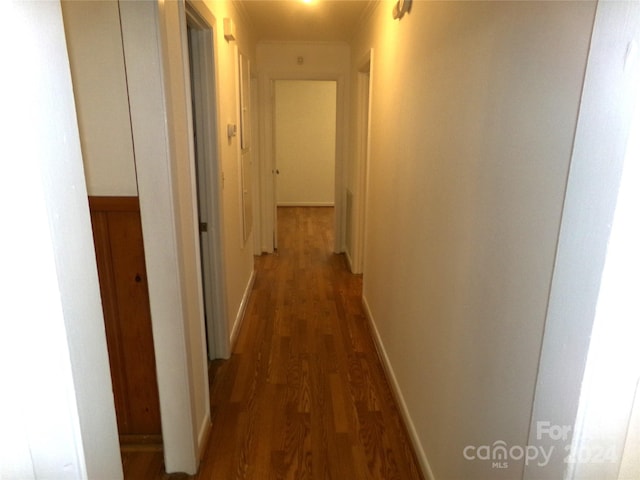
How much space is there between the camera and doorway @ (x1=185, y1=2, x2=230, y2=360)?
7.86ft

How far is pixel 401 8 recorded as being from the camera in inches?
88.3

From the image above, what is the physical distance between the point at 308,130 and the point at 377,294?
513 cm

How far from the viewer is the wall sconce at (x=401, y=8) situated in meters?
2.15

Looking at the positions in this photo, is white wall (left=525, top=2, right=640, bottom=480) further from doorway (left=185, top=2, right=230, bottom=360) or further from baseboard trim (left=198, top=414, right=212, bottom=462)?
doorway (left=185, top=2, right=230, bottom=360)

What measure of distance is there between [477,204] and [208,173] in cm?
169

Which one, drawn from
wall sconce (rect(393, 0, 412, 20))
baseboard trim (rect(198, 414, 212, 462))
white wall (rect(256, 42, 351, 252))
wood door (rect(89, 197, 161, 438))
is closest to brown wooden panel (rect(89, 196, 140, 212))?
wood door (rect(89, 197, 161, 438))

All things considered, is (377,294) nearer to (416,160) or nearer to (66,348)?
(416,160)

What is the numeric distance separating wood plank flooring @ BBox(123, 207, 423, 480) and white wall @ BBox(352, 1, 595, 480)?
0.24 meters

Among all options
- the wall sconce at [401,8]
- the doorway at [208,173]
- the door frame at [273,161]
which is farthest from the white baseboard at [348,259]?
the wall sconce at [401,8]

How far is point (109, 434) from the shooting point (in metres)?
0.78

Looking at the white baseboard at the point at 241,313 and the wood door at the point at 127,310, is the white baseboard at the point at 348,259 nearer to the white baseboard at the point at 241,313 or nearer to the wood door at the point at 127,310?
the white baseboard at the point at 241,313

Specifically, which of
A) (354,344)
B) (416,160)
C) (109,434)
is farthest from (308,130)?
(109,434)

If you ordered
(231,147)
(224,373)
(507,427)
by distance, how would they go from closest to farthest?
(507,427) < (224,373) < (231,147)

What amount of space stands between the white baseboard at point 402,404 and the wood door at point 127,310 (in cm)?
125
